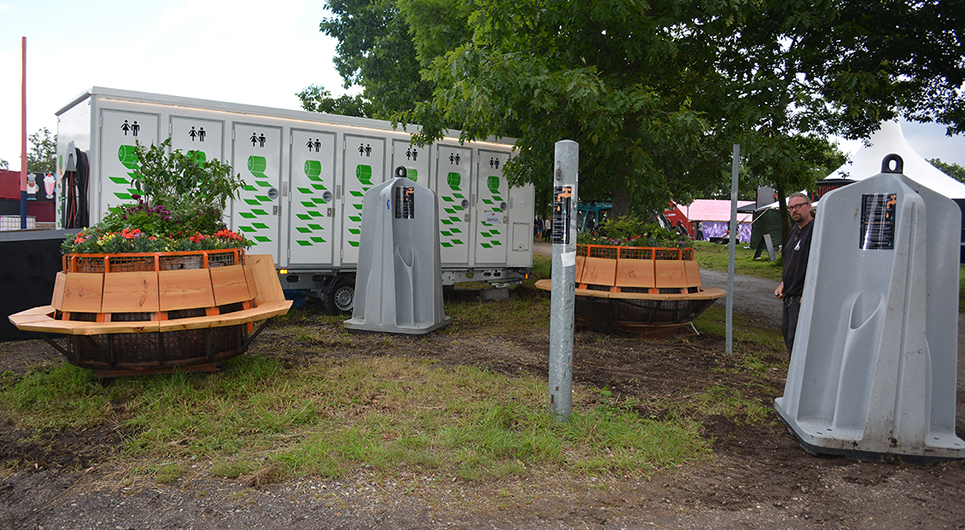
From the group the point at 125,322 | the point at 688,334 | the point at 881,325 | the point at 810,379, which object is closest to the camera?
the point at 881,325

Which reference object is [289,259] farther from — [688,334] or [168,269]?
[688,334]

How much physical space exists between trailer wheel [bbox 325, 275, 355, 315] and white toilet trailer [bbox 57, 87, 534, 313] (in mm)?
16

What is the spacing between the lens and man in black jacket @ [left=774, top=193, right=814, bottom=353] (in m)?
5.59

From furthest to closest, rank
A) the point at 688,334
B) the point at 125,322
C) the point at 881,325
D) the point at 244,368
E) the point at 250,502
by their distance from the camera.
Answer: the point at 688,334, the point at 244,368, the point at 125,322, the point at 881,325, the point at 250,502

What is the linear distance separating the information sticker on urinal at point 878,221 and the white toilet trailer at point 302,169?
7.29 m

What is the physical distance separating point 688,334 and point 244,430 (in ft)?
20.2

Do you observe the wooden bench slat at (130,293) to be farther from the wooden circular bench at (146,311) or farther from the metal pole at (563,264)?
the metal pole at (563,264)

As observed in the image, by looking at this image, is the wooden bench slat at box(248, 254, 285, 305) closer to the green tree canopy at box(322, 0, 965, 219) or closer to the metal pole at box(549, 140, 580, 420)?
the metal pole at box(549, 140, 580, 420)

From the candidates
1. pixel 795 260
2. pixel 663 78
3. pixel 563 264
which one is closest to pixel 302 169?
pixel 663 78

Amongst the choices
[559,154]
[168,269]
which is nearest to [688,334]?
[559,154]

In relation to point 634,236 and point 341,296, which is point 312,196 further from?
point 634,236

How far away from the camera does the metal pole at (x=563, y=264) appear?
4504mm

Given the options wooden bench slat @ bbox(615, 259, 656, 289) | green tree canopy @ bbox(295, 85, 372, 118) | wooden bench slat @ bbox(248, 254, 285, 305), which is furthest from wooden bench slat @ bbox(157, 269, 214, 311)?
green tree canopy @ bbox(295, 85, 372, 118)

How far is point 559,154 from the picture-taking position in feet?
15.0
